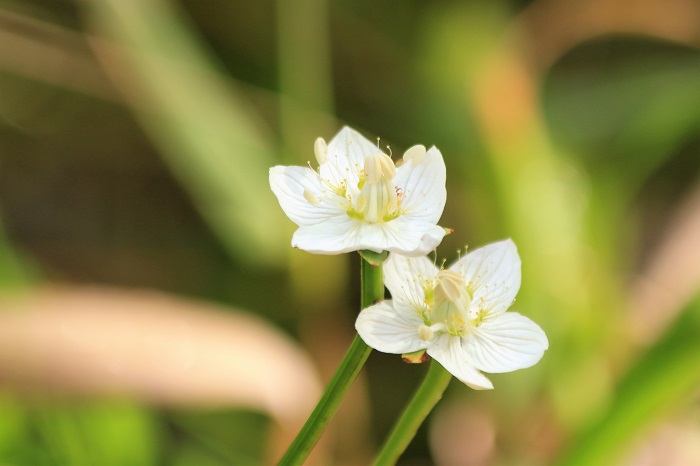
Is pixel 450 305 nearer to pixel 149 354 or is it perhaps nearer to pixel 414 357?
pixel 414 357

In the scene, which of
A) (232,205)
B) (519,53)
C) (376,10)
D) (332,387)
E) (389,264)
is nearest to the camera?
(332,387)

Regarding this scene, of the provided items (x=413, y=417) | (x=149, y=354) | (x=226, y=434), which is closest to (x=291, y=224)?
(x=226, y=434)

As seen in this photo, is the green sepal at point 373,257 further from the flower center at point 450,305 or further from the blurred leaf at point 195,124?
the blurred leaf at point 195,124

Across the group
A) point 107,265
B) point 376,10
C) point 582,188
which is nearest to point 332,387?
point 582,188

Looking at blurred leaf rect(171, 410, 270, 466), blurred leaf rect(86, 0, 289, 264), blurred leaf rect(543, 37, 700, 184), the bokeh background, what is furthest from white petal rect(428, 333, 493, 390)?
blurred leaf rect(543, 37, 700, 184)

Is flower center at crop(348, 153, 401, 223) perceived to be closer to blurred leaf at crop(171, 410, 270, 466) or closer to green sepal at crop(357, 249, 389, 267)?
green sepal at crop(357, 249, 389, 267)

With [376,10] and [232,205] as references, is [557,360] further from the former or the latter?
[376,10]
